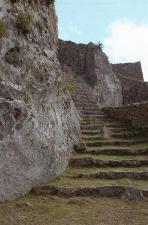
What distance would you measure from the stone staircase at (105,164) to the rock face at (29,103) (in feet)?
1.12

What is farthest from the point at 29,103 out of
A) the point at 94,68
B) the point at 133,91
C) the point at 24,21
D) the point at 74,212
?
the point at 133,91

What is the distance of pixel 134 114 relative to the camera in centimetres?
1245

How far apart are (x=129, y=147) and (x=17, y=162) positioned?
148 inches

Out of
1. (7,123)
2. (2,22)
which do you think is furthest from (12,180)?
(2,22)

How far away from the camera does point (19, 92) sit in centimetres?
773

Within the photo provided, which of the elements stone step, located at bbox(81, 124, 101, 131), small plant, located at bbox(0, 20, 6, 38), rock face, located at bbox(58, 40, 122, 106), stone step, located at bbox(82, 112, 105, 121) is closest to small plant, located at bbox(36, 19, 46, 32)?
small plant, located at bbox(0, 20, 6, 38)

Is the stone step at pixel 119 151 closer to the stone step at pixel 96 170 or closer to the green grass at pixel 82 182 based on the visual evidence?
the stone step at pixel 96 170

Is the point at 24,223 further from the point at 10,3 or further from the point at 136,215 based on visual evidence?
the point at 10,3

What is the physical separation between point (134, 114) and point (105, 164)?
378cm

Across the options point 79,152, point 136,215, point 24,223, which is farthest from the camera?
point 79,152

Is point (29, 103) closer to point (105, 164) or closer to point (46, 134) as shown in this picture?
point (46, 134)

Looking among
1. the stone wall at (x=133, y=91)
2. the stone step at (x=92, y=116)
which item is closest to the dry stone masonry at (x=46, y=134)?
the stone step at (x=92, y=116)

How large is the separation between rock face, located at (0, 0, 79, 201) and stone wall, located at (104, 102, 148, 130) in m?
2.88

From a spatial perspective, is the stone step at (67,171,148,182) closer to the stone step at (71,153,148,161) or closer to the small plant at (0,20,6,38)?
the stone step at (71,153,148,161)
